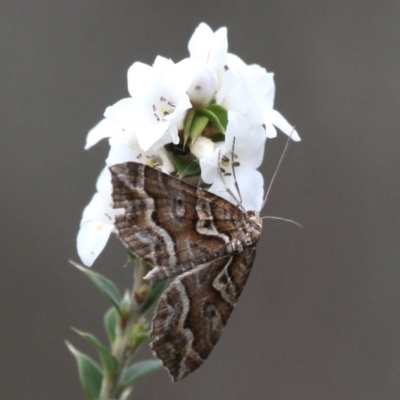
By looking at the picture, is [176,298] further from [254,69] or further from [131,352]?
[254,69]

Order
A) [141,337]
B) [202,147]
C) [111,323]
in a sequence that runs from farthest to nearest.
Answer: [111,323] → [141,337] → [202,147]

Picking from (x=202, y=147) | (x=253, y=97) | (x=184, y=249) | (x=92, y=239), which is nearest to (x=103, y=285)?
(x=92, y=239)

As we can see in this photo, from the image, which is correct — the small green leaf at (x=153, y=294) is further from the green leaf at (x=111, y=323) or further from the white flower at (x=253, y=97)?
the white flower at (x=253, y=97)

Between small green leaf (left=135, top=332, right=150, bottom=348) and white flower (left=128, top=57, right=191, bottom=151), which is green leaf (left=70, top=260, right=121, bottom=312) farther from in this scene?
white flower (left=128, top=57, right=191, bottom=151)

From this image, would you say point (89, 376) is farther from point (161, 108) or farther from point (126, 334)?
point (161, 108)

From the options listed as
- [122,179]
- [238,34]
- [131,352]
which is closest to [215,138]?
[122,179]

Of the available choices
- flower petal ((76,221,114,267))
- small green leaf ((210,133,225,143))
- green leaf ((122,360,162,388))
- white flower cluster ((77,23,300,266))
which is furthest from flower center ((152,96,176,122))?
green leaf ((122,360,162,388))

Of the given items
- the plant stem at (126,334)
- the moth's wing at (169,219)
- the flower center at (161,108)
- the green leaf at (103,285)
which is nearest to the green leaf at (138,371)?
the plant stem at (126,334)
